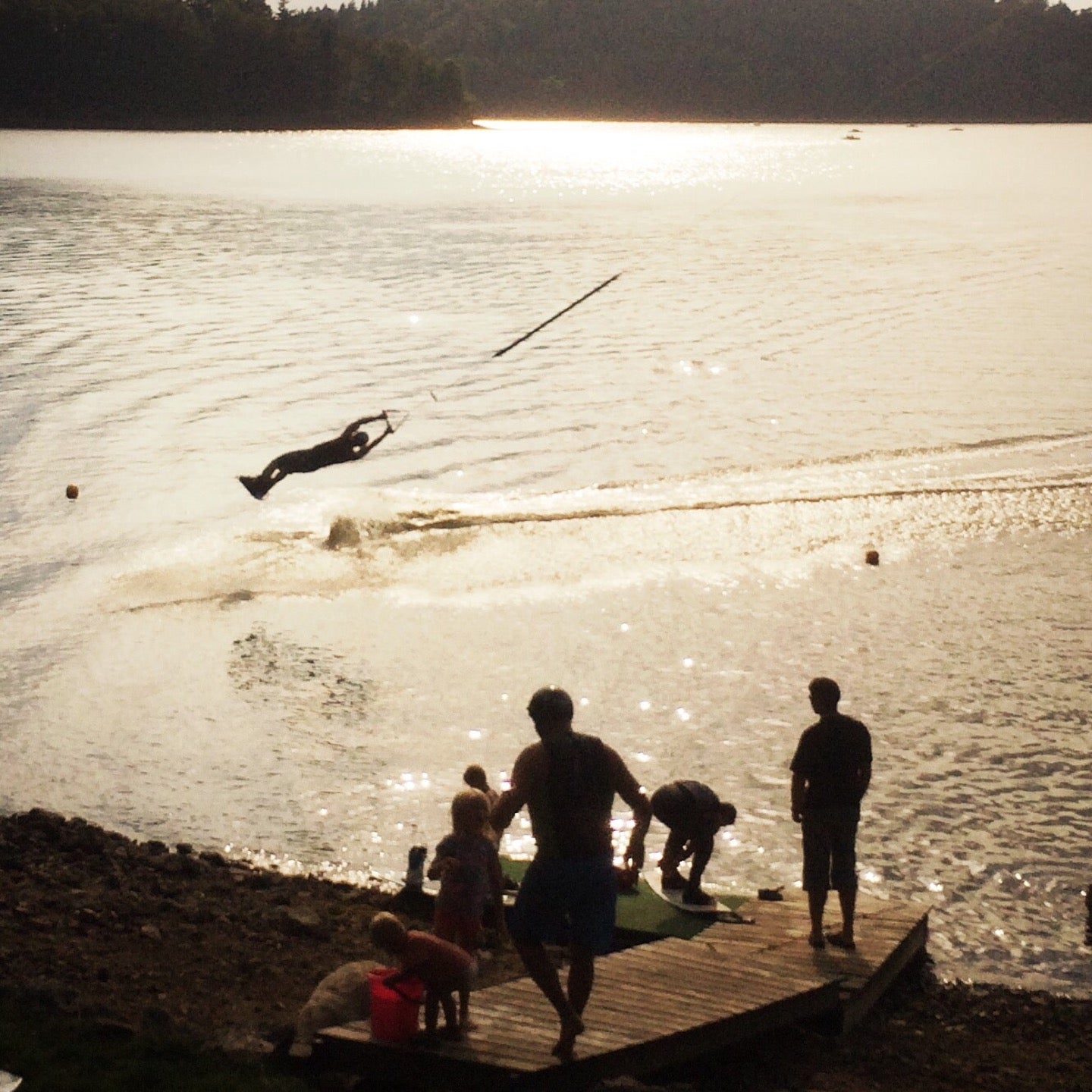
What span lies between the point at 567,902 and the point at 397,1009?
1.22 m

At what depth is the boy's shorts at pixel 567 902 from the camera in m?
7.95

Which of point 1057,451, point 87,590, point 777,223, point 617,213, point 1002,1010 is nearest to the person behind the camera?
point 1002,1010

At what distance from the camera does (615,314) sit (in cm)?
5941

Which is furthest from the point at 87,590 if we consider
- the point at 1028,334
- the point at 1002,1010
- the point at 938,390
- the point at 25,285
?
the point at 25,285

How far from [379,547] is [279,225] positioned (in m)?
77.4

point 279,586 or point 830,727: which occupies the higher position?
point 830,727

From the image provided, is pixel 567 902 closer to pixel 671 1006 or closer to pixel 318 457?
pixel 671 1006

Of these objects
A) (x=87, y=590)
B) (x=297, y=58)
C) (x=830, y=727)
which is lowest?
(x=87, y=590)

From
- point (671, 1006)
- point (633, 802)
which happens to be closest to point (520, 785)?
point (633, 802)

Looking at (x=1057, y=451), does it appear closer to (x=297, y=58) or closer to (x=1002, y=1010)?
(x=1002, y=1010)

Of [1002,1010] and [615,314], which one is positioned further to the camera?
[615,314]

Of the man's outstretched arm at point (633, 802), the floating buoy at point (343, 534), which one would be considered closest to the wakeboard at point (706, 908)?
the man's outstretched arm at point (633, 802)

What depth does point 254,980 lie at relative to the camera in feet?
36.5

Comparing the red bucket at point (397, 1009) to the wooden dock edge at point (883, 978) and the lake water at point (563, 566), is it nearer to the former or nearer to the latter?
the wooden dock edge at point (883, 978)
